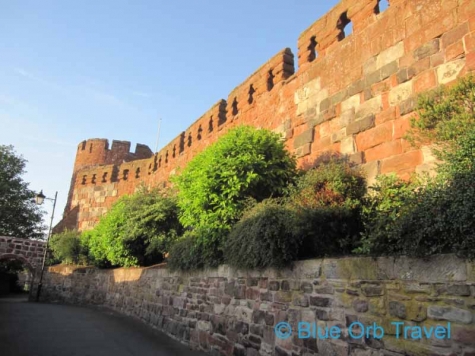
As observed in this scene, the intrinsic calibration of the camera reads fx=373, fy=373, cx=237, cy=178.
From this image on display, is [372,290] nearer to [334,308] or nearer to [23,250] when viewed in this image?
[334,308]

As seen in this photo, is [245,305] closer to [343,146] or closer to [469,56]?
[343,146]

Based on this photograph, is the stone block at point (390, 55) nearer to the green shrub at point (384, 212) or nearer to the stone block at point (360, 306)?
the green shrub at point (384, 212)

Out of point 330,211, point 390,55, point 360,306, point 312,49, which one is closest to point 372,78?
point 390,55

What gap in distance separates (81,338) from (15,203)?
69.7 ft

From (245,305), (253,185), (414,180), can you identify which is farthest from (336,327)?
(253,185)

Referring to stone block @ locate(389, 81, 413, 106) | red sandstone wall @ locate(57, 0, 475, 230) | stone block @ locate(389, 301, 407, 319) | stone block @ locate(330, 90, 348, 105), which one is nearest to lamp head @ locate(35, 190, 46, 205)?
red sandstone wall @ locate(57, 0, 475, 230)

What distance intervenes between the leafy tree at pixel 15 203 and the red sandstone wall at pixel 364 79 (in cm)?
2051

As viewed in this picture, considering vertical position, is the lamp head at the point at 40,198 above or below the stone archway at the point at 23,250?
above

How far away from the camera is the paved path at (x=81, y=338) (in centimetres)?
600

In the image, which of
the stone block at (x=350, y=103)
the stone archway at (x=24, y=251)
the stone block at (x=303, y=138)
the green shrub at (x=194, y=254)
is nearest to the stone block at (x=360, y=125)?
the stone block at (x=350, y=103)

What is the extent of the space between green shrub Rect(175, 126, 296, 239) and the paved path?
7.60 ft

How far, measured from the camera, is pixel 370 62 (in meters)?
6.36

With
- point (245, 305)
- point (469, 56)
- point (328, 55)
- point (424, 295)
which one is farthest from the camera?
point (328, 55)

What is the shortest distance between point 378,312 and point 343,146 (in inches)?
141
